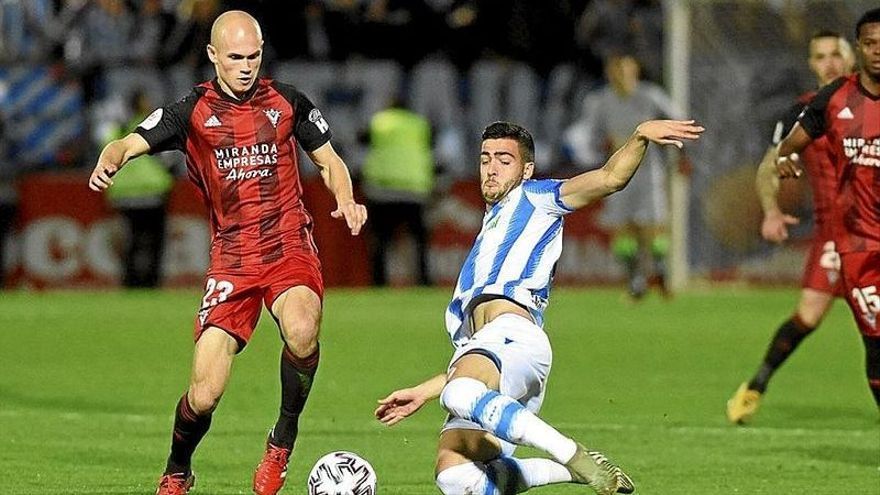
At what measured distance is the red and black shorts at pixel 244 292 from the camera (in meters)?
9.23

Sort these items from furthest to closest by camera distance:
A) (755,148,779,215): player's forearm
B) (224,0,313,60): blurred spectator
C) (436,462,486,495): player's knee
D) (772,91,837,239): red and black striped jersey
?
(224,0,313,60): blurred spectator, (772,91,837,239): red and black striped jersey, (755,148,779,215): player's forearm, (436,462,486,495): player's knee

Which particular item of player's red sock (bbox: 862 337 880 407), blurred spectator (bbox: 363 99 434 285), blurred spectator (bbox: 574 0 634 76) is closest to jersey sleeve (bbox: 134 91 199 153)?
player's red sock (bbox: 862 337 880 407)

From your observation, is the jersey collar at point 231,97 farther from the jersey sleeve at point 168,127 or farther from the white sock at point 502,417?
the white sock at point 502,417

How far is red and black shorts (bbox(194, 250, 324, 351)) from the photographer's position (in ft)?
30.3

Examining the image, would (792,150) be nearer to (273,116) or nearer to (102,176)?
(273,116)

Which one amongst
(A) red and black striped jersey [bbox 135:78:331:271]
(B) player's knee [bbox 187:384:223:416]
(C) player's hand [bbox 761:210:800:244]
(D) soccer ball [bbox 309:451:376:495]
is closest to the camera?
(D) soccer ball [bbox 309:451:376:495]

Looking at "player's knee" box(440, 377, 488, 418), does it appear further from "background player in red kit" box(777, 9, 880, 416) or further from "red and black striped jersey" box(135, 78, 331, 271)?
"background player in red kit" box(777, 9, 880, 416)

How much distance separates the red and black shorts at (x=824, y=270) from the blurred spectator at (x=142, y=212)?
1312 cm

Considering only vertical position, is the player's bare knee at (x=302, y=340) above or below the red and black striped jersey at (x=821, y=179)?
below

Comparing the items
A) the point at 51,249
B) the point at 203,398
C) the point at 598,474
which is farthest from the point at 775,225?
the point at 51,249

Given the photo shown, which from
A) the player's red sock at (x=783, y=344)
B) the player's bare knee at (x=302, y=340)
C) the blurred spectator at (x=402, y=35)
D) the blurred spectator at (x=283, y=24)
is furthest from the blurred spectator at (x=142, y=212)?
the player's bare knee at (x=302, y=340)

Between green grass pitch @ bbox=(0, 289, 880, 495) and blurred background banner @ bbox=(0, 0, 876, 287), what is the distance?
5.08 feet

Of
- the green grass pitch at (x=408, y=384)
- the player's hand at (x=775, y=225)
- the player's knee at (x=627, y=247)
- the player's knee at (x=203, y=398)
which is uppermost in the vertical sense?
the player's hand at (x=775, y=225)

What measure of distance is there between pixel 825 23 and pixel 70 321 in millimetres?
10339
